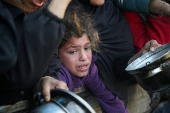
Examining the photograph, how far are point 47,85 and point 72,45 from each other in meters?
0.56

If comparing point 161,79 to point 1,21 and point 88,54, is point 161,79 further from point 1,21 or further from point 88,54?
point 1,21

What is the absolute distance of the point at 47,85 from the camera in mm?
921

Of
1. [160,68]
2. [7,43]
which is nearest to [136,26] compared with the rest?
[160,68]

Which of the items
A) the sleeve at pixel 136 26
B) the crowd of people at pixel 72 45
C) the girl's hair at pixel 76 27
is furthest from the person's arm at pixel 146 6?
the girl's hair at pixel 76 27

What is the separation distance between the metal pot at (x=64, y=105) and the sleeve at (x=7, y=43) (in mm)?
231

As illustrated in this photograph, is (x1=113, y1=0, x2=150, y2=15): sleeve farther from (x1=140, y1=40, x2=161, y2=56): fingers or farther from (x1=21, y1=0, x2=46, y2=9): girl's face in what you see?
(x1=21, y1=0, x2=46, y2=9): girl's face

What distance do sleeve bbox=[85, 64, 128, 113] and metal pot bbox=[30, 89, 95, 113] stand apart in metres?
0.77

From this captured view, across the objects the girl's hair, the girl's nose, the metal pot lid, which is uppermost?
the girl's hair

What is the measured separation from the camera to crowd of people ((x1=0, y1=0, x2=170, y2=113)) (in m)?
0.78

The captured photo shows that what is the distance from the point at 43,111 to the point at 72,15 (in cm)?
89

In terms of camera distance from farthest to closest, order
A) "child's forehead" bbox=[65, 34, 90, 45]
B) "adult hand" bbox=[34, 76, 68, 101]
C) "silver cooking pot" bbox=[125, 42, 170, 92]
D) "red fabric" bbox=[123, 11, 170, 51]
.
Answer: "red fabric" bbox=[123, 11, 170, 51] < "child's forehead" bbox=[65, 34, 90, 45] < "silver cooking pot" bbox=[125, 42, 170, 92] < "adult hand" bbox=[34, 76, 68, 101]

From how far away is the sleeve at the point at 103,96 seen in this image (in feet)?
5.48

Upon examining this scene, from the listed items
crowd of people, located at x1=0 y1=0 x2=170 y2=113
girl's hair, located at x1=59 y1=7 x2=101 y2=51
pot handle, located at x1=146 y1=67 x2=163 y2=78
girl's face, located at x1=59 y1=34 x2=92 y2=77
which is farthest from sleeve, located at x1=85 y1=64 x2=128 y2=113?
pot handle, located at x1=146 y1=67 x2=163 y2=78

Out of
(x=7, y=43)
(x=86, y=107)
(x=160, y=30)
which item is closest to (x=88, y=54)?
(x=86, y=107)
